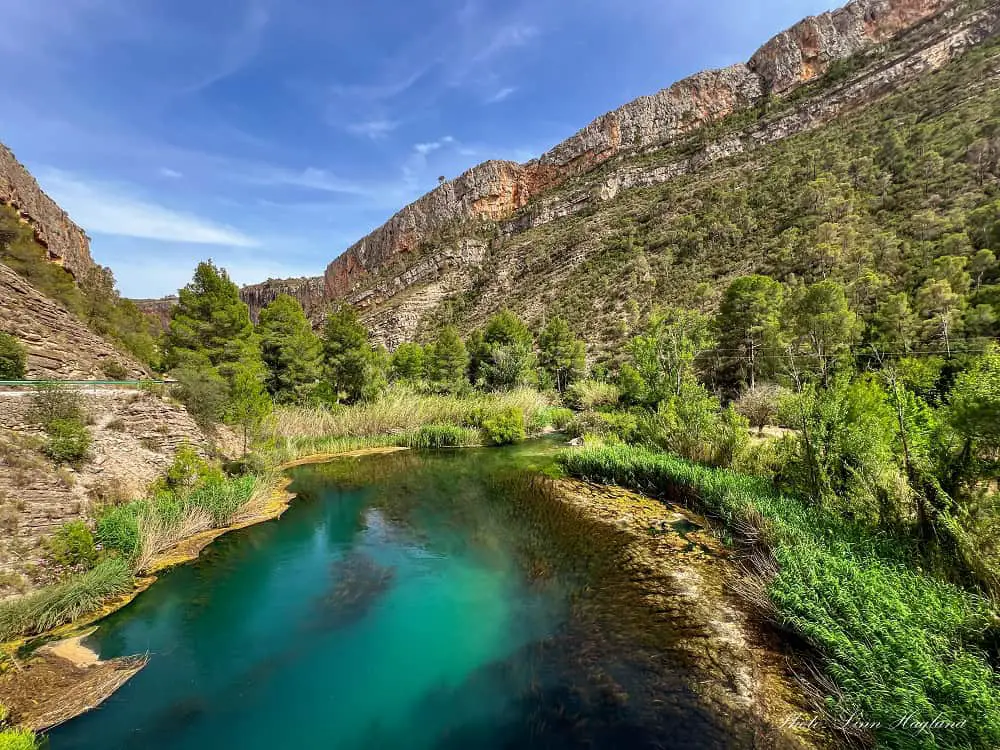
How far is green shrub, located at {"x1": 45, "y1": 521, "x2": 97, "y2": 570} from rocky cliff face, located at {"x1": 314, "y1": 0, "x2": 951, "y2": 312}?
75.2 m

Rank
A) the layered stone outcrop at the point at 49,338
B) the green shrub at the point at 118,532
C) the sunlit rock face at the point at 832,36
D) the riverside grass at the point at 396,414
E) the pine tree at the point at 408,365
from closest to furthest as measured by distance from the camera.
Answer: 1. the green shrub at the point at 118,532
2. the layered stone outcrop at the point at 49,338
3. the riverside grass at the point at 396,414
4. the pine tree at the point at 408,365
5. the sunlit rock face at the point at 832,36

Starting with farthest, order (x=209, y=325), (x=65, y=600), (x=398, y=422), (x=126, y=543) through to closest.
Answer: (x=398, y=422), (x=209, y=325), (x=126, y=543), (x=65, y=600)

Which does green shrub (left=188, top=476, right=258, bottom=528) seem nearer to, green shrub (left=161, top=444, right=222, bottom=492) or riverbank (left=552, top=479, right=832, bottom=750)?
green shrub (left=161, top=444, right=222, bottom=492)

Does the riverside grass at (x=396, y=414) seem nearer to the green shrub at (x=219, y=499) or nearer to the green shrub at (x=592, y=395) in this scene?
the green shrub at (x=592, y=395)

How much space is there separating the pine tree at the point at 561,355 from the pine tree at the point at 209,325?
825 inches

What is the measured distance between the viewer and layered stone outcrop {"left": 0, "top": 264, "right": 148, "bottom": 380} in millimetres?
12703

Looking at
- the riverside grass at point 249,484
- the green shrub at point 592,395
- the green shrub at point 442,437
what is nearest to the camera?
the riverside grass at point 249,484

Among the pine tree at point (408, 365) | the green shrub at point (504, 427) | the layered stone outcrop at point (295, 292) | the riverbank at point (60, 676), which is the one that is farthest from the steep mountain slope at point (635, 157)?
the riverbank at point (60, 676)

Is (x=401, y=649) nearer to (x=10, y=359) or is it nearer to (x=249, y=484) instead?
(x=249, y=484)

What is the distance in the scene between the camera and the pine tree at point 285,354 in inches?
898

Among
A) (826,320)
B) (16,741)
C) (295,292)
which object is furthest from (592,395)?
(295,292)

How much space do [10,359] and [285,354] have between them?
11.6 metres

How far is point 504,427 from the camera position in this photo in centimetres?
2162

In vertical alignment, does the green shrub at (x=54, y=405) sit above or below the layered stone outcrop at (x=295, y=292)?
below
